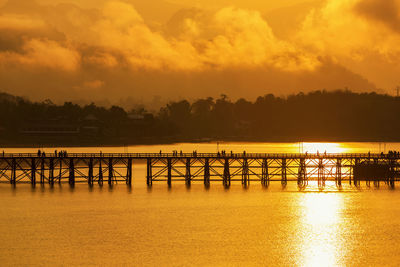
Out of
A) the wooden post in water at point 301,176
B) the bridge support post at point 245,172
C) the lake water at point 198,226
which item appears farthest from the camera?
the bridge support post at point 245,172

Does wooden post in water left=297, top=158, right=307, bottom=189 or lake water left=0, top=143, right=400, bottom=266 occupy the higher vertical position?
wooden post in water left=297, top=158, right=307, bottom=189

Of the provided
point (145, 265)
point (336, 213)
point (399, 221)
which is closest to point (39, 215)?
point (145, 265)

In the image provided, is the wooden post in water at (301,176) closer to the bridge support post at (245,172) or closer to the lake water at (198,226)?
the lake water at (198,226)

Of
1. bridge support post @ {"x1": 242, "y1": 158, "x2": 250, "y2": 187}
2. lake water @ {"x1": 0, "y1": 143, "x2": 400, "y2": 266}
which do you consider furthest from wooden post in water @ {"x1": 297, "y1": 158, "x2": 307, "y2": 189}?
bridge support post @ {"x1": 242, "y1": 158, "x2": 250, "y2": 187}

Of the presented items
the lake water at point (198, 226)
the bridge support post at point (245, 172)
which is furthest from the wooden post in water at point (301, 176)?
the bridge support post at point (245, 172)

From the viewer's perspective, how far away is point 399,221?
78562 millimetres

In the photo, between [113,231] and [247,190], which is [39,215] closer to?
[113,231]

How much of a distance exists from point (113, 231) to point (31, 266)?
48.8 feet

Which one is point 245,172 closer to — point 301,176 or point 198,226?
point 301,176

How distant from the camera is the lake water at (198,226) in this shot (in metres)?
61.6

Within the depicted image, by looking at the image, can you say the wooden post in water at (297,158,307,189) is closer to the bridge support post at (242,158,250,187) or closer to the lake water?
the lake water

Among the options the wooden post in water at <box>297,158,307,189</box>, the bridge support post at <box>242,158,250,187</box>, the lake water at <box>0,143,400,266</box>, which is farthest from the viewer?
the bridge support post at <box>242,158,250,187</box>

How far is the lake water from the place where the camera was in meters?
61.6

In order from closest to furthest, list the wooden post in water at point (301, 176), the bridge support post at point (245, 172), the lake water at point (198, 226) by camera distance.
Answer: the lake water at point (198, 226) → the wooden post in water at point (301, 176) → the bridge support post at point (245, 172)
